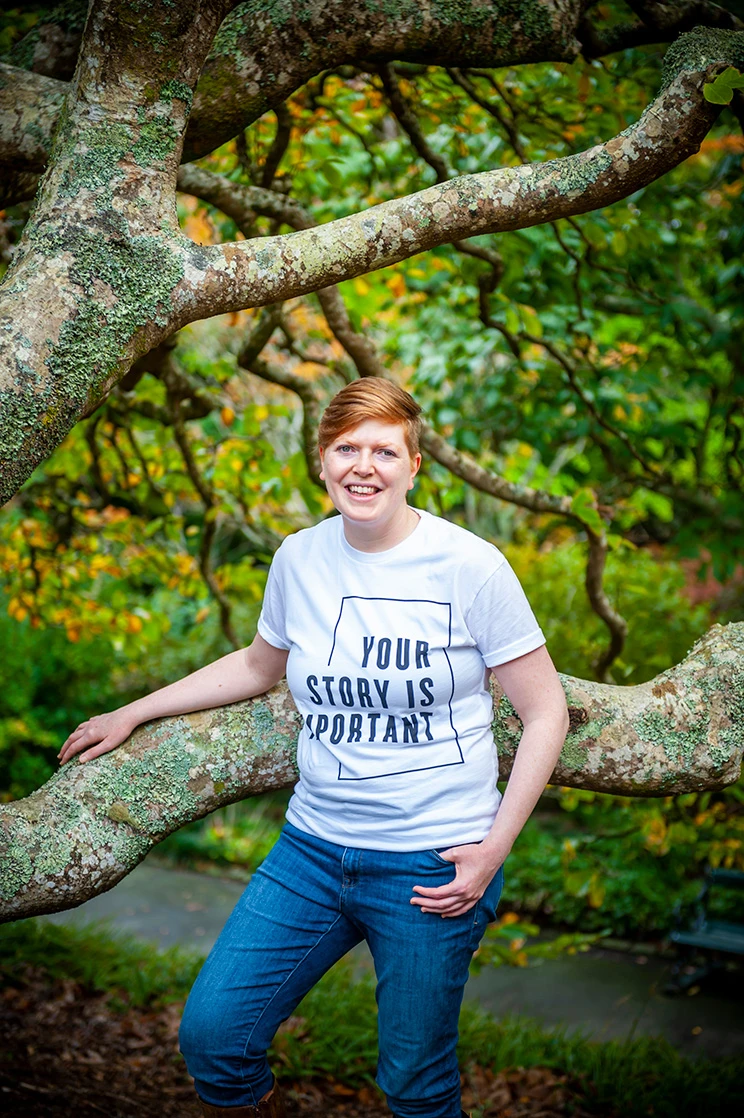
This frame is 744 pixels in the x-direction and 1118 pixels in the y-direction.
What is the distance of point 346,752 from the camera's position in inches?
72.9

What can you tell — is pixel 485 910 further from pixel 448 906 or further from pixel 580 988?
pixel 580 988

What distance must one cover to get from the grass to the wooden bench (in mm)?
739

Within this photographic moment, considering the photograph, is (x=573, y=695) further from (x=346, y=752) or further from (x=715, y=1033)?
(x=715, y=1033)

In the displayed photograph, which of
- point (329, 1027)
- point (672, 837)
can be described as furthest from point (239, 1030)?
point (329, 1027)

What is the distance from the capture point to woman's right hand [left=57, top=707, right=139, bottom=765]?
205 centimetres

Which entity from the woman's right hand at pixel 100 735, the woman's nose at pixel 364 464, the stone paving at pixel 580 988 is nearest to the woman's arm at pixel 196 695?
the woman's right hand at pixel 100 735

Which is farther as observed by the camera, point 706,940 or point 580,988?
point 580,988

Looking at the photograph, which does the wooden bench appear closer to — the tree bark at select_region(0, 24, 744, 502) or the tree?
the tree

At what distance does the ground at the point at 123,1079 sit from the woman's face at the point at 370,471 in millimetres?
2255

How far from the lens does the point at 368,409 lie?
186 centimetres

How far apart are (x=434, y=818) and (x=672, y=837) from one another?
5.97 ft

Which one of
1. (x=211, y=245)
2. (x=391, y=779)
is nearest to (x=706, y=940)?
(x=391, y=779)

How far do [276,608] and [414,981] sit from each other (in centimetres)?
80

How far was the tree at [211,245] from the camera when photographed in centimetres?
167
